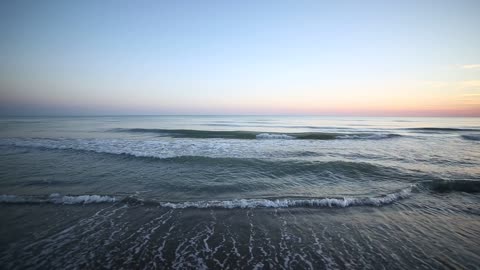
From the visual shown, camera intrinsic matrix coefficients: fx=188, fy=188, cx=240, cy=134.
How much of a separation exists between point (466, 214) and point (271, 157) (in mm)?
9530

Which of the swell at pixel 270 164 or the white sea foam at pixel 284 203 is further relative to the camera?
the swell at pixel 270 164

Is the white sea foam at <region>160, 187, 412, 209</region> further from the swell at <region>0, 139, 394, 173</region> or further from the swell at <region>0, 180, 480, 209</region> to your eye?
the swell at <region>0, 139, 394, 173</region>

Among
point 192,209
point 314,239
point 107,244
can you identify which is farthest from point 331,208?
point 107,244

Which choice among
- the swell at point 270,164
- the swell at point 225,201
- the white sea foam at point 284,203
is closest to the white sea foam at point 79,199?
the swell at point 225,201

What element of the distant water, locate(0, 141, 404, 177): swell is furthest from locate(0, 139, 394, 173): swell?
the distant water

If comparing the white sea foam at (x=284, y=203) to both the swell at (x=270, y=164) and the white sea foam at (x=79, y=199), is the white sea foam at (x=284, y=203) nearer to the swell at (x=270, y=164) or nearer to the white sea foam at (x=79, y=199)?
the white sea foam at (x=79, y=199)

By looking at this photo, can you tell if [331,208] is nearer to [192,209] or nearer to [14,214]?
[192,209]

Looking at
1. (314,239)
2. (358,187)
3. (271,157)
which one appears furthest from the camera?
(271,157)

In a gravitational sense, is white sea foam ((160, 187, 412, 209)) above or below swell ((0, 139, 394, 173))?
below

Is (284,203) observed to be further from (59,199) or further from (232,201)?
(59,199)

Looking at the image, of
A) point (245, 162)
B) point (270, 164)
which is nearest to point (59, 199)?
point (245, 162)

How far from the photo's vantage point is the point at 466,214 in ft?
20.8

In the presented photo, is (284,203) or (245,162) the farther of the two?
(245,162)

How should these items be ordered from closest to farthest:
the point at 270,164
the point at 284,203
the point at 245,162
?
the point at 284,203
the point at 270,164
the point at 245,162
